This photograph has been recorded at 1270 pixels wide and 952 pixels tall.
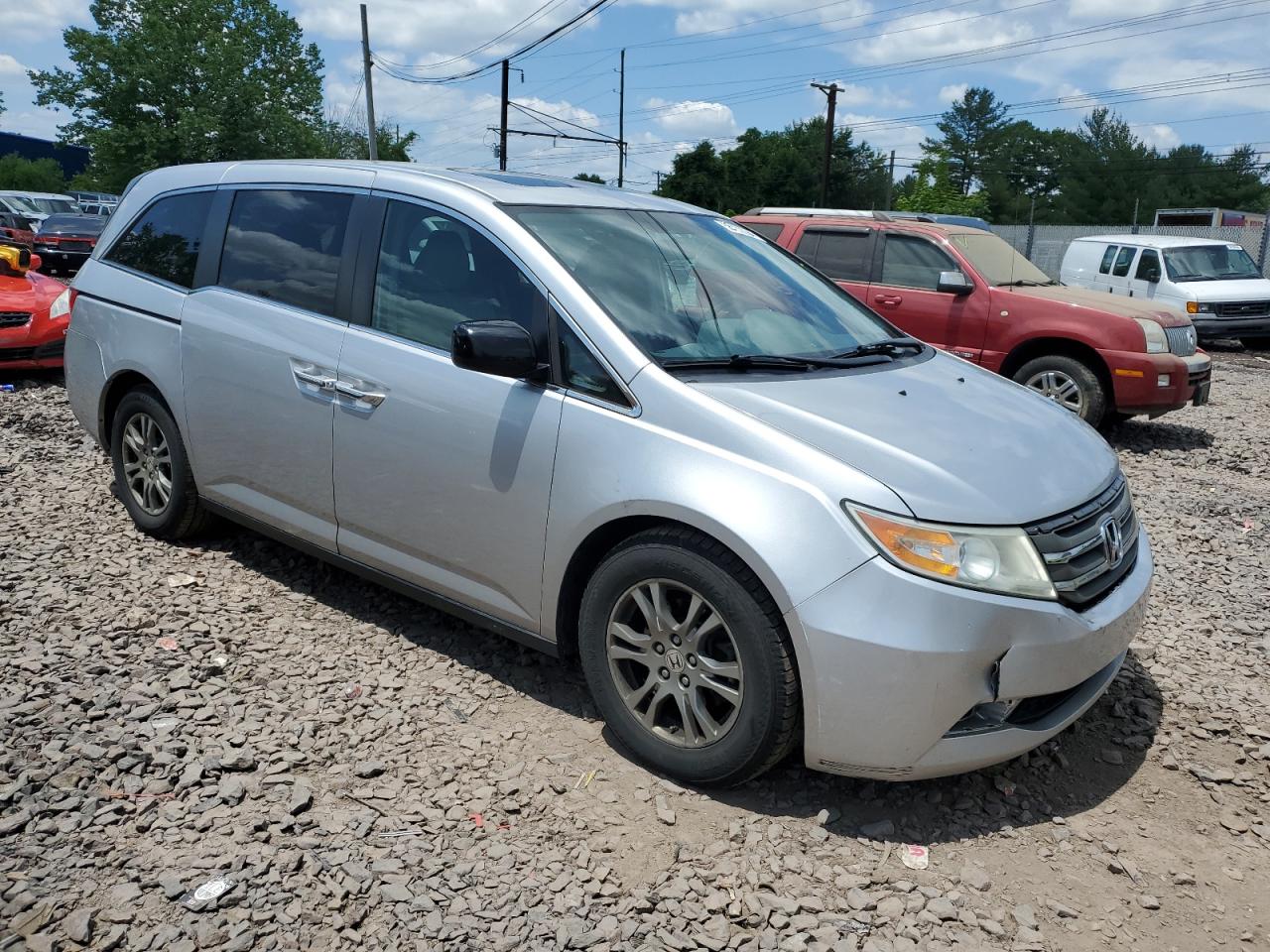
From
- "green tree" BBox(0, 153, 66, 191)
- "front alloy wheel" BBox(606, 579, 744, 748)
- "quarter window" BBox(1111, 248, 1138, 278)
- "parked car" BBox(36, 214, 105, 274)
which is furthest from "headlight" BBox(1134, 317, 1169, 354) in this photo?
"green tree" BBox(0, 153, 66, 191)

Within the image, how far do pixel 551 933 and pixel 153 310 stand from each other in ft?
11.6

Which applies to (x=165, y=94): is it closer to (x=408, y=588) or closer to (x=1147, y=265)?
(x=1147, y=265)

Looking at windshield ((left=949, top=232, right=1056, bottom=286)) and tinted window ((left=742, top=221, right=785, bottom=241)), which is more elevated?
tinted window ((left=742, top=221, right=785, bottom=241))

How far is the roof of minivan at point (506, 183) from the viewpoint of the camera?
3.89 meters

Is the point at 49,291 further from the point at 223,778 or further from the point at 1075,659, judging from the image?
the point at 1075,659

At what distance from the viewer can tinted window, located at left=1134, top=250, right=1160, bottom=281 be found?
16609 mm

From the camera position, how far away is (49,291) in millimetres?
9727

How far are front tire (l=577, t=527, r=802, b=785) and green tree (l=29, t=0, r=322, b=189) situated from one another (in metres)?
50.8

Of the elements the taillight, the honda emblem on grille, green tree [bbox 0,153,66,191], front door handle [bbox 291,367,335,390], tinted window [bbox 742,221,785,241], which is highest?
green tree [bbox 0,153,66,191]

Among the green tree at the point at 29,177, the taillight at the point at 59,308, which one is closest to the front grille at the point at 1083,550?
the taillight at the point at 59,308

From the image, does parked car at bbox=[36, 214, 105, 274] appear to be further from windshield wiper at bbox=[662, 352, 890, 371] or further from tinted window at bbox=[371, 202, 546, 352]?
windshield wiper at bbox=[662, 352, 890, 371]

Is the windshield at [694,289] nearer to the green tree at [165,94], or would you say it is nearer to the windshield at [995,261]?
the windshield at [995,261]

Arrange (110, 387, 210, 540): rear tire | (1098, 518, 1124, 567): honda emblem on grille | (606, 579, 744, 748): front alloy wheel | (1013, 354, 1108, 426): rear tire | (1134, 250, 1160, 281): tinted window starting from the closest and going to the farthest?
(606, 579, 744, 748): front alloy wheel
(1098, 518, 1124, 567): honda emblem on grille
(110, 387, 210, 540): rear tire
(1013, 354, 1108, 426): rear tire
(1134, 250, 1160, 281): tinted window

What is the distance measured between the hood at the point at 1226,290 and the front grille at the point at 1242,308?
0.07 m
